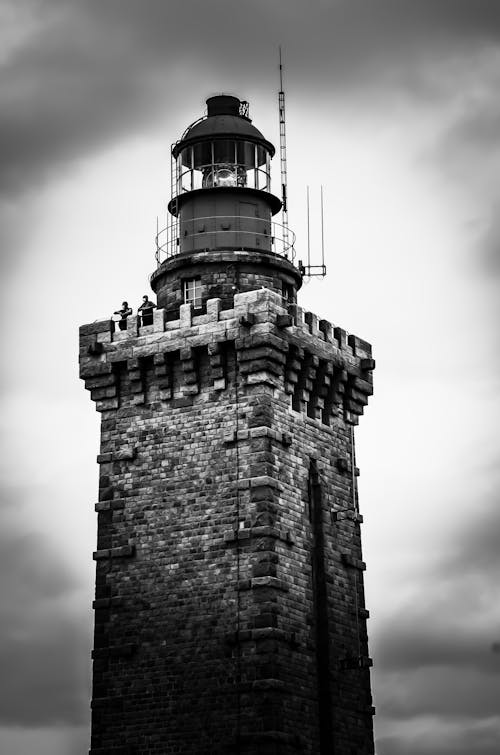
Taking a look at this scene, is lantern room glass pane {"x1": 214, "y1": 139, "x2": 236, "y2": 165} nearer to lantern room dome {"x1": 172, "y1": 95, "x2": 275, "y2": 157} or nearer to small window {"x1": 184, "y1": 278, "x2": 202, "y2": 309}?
lantern room dome {"x1": 172, "y1": 95, "x2": 275, "y2": 157}

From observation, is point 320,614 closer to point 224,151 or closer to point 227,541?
point 227,541

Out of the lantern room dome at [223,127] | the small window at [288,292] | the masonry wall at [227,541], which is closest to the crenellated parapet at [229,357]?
the masonry wall at [227,541]

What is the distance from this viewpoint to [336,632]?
50.3m

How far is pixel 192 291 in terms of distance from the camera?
5291 centimetres

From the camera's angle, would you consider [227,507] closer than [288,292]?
Yes

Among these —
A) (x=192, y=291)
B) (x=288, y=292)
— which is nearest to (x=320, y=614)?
(x=288, y=292)

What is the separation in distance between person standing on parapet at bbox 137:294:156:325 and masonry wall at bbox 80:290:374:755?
0.49 metres

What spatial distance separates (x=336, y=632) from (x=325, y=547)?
259 centimetres

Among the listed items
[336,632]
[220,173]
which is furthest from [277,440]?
[220,173]

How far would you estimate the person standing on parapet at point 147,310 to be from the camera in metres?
52.5

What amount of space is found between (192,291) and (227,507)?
25.3 ft

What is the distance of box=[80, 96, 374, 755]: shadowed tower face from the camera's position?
47.8 m

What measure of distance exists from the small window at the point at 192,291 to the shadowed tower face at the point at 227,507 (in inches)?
2.8

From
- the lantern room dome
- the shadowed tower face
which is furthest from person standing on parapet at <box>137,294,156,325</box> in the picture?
the lantern room dome
